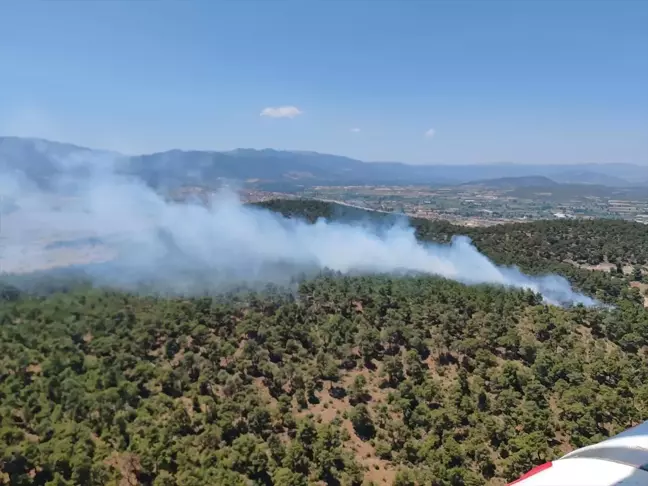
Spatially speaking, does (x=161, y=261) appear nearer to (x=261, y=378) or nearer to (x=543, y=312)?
(x=261, y=378)

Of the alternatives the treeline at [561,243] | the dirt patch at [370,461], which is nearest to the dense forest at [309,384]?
the dirt patch at [370,461]

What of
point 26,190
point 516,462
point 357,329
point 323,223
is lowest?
point 516,462

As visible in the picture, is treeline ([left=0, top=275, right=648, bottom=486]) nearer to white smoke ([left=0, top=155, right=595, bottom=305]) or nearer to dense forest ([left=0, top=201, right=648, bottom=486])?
dense forest ([left=0, top=201, right=648, bottom=486])

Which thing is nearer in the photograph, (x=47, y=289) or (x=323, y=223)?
(x=47, y=289)

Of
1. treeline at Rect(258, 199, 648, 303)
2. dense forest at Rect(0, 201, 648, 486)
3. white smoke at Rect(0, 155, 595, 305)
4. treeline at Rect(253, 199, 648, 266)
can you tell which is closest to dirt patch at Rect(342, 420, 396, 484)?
dense forest at Rect(0, 201, 648, 486)

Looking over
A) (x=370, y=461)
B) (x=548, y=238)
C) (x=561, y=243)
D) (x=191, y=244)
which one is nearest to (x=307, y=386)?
(x=370, y=461)

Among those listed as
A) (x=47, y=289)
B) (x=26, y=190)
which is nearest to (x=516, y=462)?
(x=47, y=289)

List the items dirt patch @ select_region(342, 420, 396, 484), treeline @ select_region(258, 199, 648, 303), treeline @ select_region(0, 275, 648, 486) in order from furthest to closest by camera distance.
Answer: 1. treeline @ select_region(258, 199, 648, 303)
2. dirt patch @ select_region(342, 420, 396, 484)
3. treeline @ select_region(0, 275, 648, 486)

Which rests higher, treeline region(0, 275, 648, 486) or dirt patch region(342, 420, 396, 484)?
treeline region(0, 275, 648, 486)
